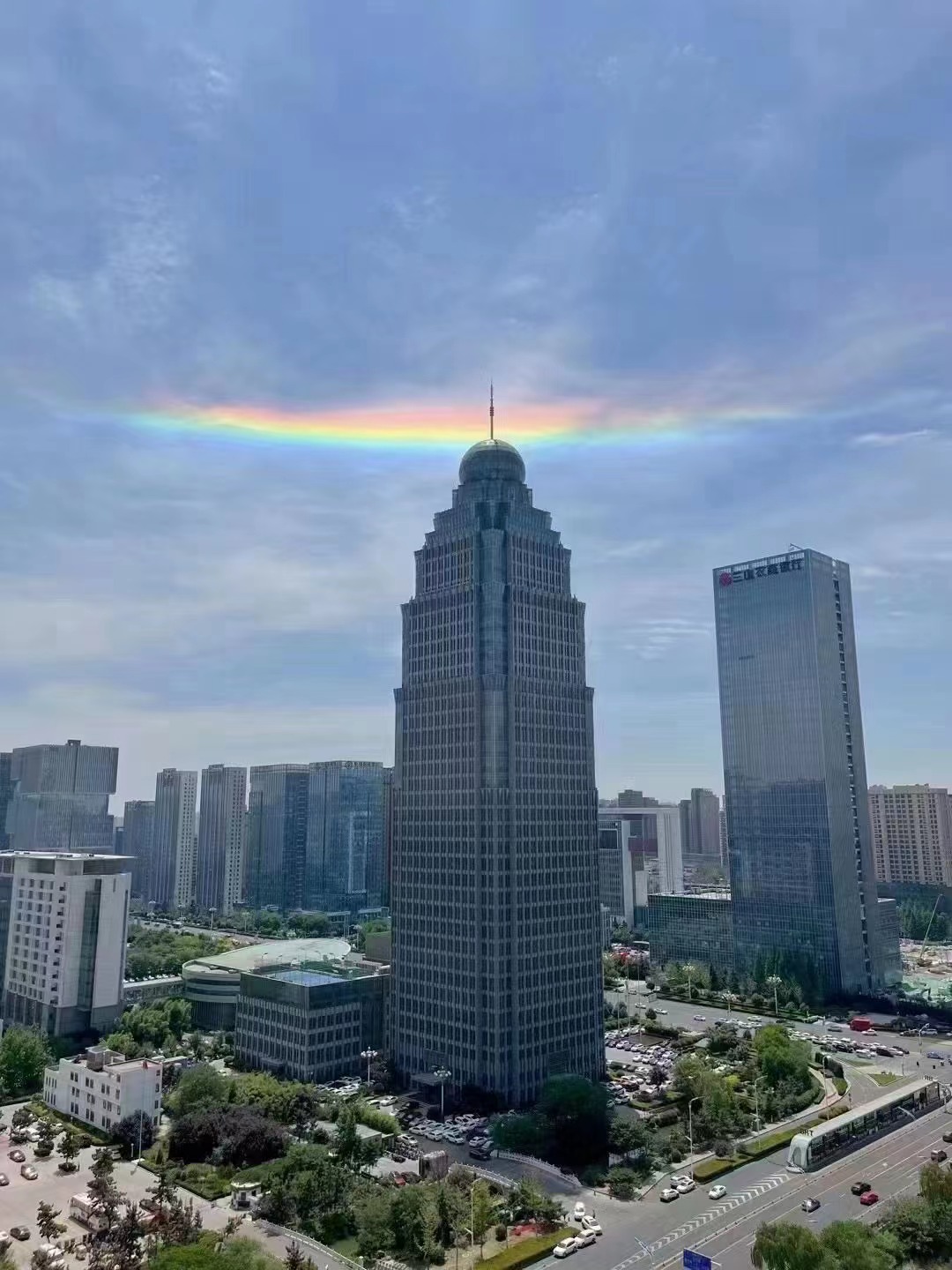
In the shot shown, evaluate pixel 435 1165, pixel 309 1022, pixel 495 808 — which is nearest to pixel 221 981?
pixel 309 1022

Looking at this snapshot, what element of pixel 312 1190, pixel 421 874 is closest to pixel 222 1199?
pixel 312 1190

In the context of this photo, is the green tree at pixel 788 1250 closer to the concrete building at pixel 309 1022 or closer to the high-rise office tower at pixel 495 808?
the high-rise office tower at pixel 495 808

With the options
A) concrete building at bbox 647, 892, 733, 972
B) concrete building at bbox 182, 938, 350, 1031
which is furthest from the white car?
concrete building at bbox 647, 892, 733, 972

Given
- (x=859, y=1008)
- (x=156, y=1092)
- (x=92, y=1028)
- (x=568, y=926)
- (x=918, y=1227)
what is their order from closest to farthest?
(x=918, y=1227) < (x=156, y=1092) < (x=568, y=926) < (x=92, y=1028) < (x=859, y=1008)

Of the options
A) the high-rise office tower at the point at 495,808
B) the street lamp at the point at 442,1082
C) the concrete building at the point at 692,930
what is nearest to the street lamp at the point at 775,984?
the concrete building at the point at 692,930

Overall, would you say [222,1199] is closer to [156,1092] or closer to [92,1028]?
[156,1092]
